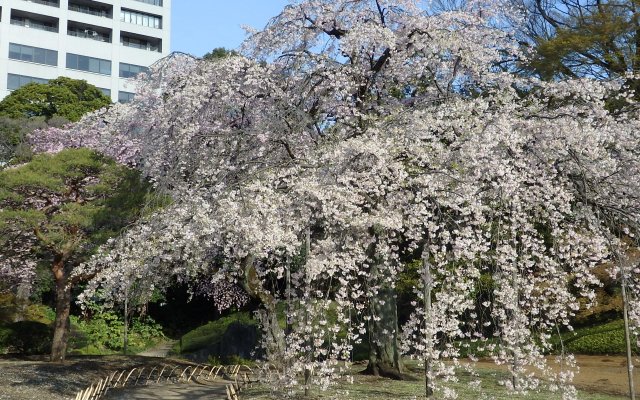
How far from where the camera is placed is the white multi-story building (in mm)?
44281

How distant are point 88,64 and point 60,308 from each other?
35450 millimetres

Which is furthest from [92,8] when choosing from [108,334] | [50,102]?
[108,334]

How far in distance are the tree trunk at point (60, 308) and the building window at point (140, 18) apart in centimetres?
3827

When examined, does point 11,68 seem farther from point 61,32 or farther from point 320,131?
point 320,131

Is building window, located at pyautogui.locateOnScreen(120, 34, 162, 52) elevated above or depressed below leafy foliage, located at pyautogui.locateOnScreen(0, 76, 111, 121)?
above

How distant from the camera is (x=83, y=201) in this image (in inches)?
602

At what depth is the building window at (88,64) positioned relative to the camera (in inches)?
1848

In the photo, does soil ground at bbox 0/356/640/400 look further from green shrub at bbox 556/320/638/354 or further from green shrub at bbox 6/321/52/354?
green shrub at bbox 6/321/52/354

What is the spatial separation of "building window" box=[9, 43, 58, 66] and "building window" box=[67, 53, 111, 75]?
1079mm

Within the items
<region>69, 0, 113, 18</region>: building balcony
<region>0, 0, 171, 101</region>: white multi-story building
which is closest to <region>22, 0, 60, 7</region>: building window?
<region>0, 0, 171, 101</region>: white multi-story building

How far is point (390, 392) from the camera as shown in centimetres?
1152

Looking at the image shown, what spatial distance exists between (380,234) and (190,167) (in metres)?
4.39

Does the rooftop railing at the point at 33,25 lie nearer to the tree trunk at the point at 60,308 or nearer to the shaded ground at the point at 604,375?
the tree trunk at the point at 60,308

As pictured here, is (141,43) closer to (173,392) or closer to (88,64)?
(88,64)
